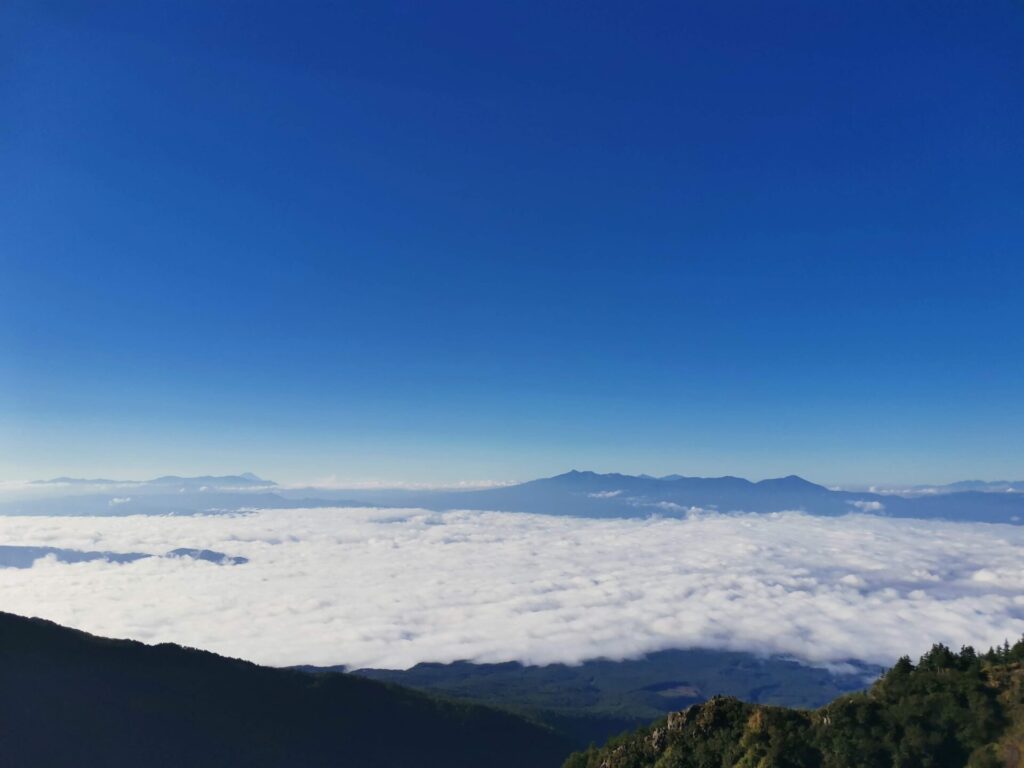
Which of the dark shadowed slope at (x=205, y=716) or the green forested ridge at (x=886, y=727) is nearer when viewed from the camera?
the green forested ridge at (x=886, y=727)

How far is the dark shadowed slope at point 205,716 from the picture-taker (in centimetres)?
7212

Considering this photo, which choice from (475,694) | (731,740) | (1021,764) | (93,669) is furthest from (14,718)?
(475,694)

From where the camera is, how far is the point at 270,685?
9650 cm

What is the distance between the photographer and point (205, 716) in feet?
276

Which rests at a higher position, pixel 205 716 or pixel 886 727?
pixel 886 727

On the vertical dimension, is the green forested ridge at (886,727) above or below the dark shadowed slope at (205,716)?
above

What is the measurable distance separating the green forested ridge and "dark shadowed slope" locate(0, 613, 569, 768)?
206ft

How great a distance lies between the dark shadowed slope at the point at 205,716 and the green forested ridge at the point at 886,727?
206 ft

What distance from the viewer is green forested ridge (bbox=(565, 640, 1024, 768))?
32.1 meters

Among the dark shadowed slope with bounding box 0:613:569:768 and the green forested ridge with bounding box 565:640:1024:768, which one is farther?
the dark shadowed slope with bounding box 0:613:569:768

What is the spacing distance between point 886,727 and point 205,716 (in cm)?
8434

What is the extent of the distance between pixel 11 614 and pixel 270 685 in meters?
37.1

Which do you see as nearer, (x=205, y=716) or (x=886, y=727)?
(x=886, y=727)

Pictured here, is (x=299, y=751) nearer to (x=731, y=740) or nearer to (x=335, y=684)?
(x=335, y=684)
